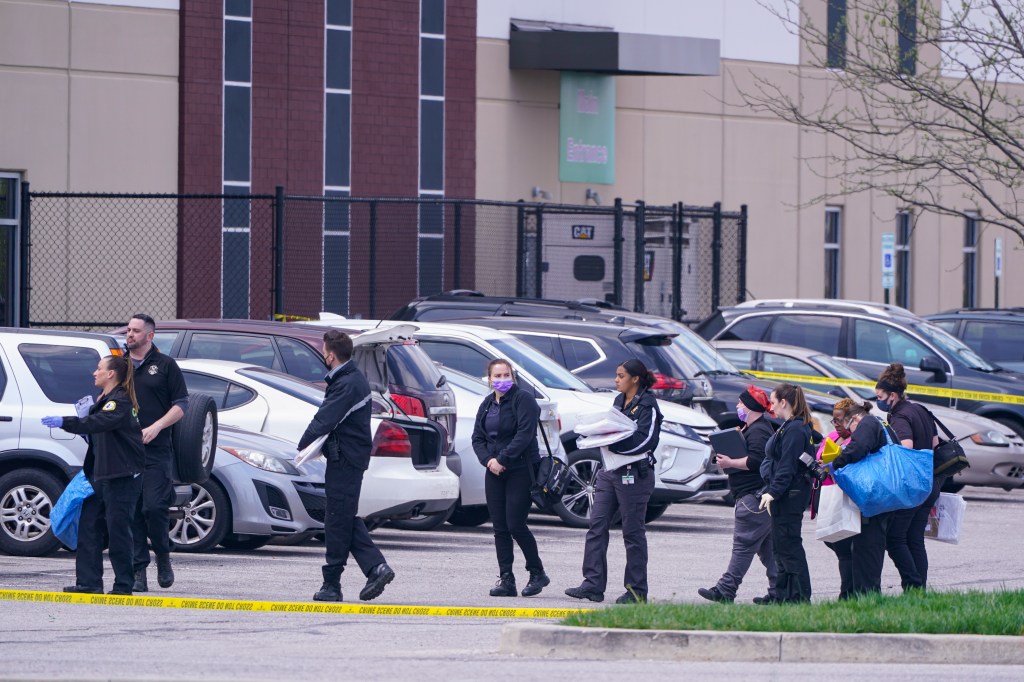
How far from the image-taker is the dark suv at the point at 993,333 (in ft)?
75.7

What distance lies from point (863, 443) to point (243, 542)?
516 centimetres

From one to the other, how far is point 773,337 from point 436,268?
6809 mm

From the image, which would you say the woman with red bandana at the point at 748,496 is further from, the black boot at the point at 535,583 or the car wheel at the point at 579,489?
the car wheel at the point at 579,489

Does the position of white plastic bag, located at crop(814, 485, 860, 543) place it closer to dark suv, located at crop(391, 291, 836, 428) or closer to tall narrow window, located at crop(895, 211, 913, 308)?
→ dark suv, located at crop(391, 291, 836, 428)

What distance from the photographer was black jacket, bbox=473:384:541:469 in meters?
10.9

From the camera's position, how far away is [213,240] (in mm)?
25719

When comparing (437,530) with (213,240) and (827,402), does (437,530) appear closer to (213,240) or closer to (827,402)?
(827,402)

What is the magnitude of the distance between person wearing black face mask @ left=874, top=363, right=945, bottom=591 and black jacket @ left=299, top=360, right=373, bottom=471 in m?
3.53

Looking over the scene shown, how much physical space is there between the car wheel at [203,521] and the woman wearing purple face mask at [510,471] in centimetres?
228

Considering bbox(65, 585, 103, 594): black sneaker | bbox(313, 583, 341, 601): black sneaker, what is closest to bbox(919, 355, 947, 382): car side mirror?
bbox(313, 583, 341, 601): black sneaker

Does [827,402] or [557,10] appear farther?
[557,10]

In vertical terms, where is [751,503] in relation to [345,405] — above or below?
below

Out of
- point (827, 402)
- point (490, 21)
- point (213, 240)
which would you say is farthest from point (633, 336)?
point (490, 21)

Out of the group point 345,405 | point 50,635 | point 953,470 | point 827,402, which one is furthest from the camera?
point 827,402
